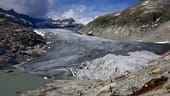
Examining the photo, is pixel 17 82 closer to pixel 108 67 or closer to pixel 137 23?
pixel 108 67

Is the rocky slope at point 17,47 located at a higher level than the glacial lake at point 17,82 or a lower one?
higher

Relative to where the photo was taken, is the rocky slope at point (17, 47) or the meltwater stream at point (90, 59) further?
the rocky slope at point (17, 47)

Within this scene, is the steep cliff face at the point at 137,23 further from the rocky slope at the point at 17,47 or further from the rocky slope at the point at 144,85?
the rocky slope at the point at 144,85

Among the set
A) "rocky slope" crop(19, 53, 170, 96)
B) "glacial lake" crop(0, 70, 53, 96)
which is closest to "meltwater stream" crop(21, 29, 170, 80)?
"glacial lake" crop(0, 70, 53, 96)

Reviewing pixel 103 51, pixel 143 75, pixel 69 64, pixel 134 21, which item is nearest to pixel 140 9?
pixel 134 21

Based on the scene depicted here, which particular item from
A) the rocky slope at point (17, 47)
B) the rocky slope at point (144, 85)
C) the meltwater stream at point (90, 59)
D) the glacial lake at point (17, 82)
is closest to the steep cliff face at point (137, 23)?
the meltwater stream at point (90, 59)

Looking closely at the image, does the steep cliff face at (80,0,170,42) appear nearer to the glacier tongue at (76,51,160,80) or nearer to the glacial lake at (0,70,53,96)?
the glacier tongue at (76,51,160,80)

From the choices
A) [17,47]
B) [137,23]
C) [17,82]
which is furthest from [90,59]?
[137,23]
